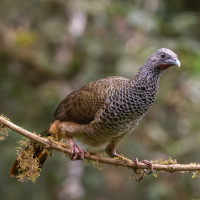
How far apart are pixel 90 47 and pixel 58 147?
2491 millimetres

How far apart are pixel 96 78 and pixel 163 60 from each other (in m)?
1.69

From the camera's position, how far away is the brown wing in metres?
3.68

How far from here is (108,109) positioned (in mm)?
3562

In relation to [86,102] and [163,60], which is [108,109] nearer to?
[86,102]

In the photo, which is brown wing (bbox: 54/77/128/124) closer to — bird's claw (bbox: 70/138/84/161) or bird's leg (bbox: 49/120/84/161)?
bird's leg (bbox: 49/120/84/161)

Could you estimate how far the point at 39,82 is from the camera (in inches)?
218

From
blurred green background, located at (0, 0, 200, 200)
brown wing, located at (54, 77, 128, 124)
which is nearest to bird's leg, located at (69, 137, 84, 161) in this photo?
brown wing, located at (54, 77, 128, 124)

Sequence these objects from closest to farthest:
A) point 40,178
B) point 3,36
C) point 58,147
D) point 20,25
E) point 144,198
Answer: point 58,147
point 40,178
point 144,198
point 3,36
point 20,25

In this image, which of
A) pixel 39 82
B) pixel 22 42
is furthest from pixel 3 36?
pixel 39 82

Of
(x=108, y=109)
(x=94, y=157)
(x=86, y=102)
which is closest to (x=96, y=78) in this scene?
(x=86, y=102)

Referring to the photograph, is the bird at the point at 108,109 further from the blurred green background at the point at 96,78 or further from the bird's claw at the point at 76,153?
the blurred green background at the point at 96,78

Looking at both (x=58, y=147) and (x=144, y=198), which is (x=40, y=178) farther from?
(x=58, y=147)

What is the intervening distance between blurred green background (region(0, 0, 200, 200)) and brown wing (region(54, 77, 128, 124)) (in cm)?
95

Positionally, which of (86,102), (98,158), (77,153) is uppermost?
(86,102)
